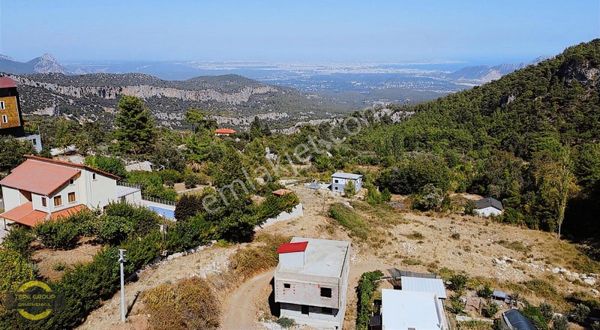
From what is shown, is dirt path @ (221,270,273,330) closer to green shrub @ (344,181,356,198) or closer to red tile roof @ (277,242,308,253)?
red tile roof @ (277,242,308,253)

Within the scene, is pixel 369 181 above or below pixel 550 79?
below

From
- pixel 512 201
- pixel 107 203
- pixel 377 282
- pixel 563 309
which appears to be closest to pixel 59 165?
pixel 107 203

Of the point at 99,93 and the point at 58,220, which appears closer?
the point at 58,220

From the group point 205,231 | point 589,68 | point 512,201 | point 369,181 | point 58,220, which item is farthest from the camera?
point 589,68

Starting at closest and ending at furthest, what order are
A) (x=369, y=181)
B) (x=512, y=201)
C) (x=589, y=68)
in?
(x=512, y=201) < (x=369, y=181) < (x=589, y=68)

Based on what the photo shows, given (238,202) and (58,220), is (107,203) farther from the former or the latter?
(238,202)

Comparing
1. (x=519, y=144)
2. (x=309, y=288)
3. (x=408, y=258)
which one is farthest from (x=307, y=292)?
(x=519, y=144)

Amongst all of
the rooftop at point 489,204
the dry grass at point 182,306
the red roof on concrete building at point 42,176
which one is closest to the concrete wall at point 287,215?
the dry grass at point 182,306
